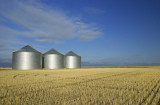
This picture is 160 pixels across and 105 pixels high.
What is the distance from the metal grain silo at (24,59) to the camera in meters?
41.1

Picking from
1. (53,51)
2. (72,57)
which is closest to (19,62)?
(53,51)

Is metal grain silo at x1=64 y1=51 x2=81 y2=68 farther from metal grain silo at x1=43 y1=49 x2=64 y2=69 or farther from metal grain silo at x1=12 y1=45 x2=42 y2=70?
metal grain silo at x1=12 y1=45 x2=42 y2=70

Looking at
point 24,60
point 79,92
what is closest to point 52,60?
point 24,60

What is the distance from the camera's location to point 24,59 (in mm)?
41281

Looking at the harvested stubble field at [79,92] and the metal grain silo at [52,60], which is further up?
the metal grain silo at [52,60]

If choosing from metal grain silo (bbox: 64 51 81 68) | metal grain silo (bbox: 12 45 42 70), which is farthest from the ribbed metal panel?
metal grain silo (bbox: 64 51 81 68)

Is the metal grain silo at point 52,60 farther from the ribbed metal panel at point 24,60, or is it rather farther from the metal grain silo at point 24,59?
the ribbed metal panel at point 24,60

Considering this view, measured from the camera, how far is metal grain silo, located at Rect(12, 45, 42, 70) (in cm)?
4112

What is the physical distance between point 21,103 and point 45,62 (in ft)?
141

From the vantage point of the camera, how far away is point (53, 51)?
50844mm

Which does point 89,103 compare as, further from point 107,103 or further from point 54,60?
point 54,60

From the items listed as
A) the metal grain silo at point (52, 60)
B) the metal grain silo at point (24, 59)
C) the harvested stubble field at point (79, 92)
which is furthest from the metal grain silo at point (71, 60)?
the harvested stubble field at point (79, 92)

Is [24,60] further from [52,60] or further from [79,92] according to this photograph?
[79,92]

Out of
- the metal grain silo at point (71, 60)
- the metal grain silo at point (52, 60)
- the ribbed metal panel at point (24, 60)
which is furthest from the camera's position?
the metal grain silo at point (71, 60)
